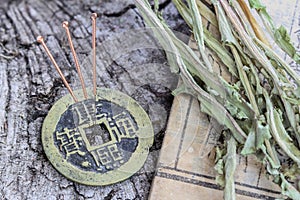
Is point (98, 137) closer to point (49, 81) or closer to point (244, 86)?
point (49, 81)

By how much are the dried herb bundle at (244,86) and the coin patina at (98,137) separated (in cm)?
13

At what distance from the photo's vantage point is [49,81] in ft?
4.04

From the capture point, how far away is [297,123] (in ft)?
3.53

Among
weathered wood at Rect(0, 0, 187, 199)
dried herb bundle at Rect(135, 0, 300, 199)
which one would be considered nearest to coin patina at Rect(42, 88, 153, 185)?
weathered wood at Rect(0, 0, 187, 199)

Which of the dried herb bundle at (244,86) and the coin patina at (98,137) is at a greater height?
the dried herb bundle at (244,86)

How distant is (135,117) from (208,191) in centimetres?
23

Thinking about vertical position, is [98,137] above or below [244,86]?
below

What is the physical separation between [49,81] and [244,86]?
44cm

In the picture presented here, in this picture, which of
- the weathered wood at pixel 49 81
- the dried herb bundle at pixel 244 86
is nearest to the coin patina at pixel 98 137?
the weathered wood at pixel 49 81

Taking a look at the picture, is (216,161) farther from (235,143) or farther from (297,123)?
(297,123)

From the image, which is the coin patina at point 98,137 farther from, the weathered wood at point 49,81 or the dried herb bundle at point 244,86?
the dried herb bundle at point 244,86

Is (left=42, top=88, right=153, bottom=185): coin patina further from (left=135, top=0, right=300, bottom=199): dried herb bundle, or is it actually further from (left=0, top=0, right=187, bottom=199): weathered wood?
(left=135, top=0, right=300, bottom=199): dried herb bundle

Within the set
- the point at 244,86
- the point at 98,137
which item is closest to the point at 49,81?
the point at 98,137

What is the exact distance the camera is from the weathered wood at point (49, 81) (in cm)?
110
